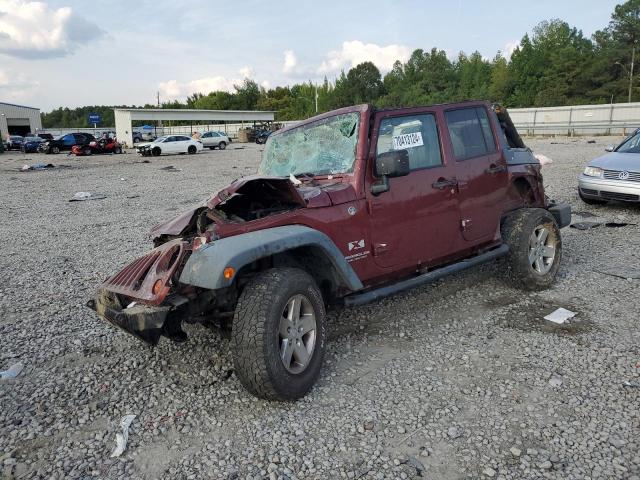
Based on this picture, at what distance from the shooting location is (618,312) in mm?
4773

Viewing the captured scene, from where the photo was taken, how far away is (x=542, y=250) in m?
5.53

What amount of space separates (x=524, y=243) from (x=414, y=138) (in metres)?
1.68

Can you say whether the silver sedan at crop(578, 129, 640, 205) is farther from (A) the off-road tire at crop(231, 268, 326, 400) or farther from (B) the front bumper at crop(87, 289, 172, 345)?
(B) the front bumper at crop(87, 289, 172, 345)

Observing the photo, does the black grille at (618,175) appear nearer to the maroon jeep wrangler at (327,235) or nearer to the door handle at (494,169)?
the maroon jeep wrangler at (327,235)

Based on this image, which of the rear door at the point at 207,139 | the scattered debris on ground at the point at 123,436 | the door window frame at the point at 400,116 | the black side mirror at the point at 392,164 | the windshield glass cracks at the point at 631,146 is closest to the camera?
the scattered debris on ground at the point at 123,436

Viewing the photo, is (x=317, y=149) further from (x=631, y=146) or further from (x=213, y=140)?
(x=213, y=140)

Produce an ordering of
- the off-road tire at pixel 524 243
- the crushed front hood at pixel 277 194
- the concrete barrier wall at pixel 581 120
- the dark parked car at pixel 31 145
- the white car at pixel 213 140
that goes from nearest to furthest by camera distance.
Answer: the crushed front hood at pixel 277 194 → the off-road tire at pixel 524 243 → the concrete barrier wall at pixel 581 120 → the dark parked car at pixel 31 145 → the white car at pixel 213 140

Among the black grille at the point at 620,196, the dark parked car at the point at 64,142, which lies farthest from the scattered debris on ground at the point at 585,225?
the dark parked car at the point at 64,142

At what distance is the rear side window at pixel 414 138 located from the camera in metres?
4.29

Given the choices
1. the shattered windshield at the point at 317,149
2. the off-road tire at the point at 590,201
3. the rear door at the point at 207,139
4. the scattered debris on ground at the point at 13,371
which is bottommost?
the scattered debris on ground at the point at 13,371

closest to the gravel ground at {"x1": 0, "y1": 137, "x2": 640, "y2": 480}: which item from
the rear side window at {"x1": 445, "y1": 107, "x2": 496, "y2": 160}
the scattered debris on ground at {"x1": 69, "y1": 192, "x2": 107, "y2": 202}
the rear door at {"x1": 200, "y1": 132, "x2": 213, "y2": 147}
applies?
the rear side window at {"x1": 445, "y1": 107, "x2": 496, "y2": 160}

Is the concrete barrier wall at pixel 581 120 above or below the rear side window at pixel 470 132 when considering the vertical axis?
above

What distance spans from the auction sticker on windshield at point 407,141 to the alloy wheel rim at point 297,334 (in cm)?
168

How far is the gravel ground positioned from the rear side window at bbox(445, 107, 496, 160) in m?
1.34
